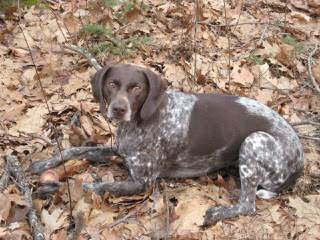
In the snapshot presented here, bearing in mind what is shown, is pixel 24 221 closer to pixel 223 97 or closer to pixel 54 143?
pixel 54 143

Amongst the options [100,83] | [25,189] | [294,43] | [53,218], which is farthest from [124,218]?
[294,43]

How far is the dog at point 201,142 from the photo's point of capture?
18.5 ft

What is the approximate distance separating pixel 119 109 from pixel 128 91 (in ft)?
0.70

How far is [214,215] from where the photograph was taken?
218 inches

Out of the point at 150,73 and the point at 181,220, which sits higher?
the point at 150,73

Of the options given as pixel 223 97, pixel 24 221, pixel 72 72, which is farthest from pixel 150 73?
pixel 72 72

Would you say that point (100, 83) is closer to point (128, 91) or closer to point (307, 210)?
point (128, 91)

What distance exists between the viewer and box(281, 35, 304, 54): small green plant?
8.73m

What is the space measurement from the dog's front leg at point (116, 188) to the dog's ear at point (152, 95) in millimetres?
688

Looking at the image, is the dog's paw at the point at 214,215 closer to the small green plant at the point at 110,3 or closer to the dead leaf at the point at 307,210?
the dead leaf at the point at 307,210

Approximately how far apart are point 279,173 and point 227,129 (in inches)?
27.0

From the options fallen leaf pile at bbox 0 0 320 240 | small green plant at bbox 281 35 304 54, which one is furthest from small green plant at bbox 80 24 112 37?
small green plant at bbox 281 35 304 54

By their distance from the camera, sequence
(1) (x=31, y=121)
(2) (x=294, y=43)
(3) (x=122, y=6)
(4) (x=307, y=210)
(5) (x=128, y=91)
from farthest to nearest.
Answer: (3) (x=122, y=6)
(2) (x=294, y=43)
(1) (x=31, y=121)
(4) (x=307, y=210)
(5) (x=128, y=91)

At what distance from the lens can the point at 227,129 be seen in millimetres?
5941
